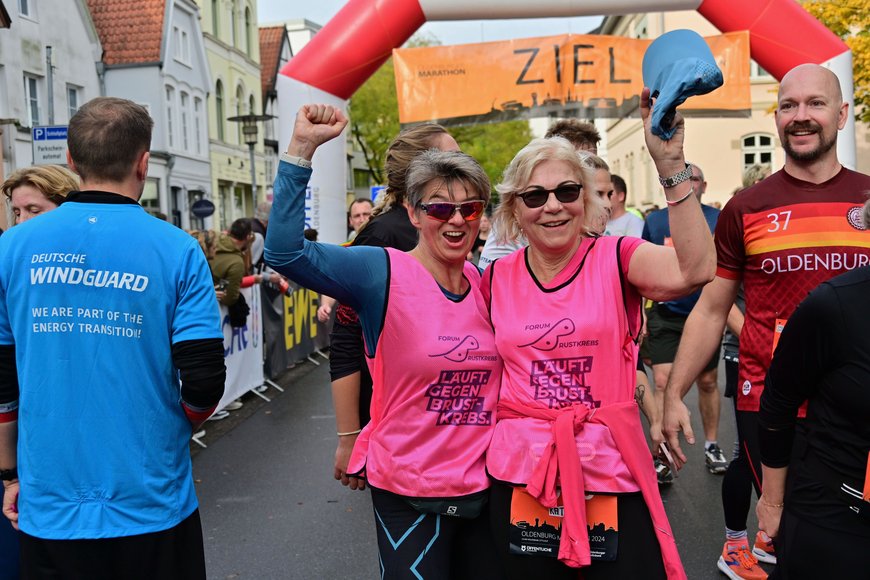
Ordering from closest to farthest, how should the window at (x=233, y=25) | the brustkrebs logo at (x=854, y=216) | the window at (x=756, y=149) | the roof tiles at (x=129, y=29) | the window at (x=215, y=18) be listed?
the brustkrebs logo at (x=854, y=216) → the roof tiles at (x=129, y=29) → the window at (x=756, y=149) → the window at (x=215, y=18) → the window at (x=233, y=25)

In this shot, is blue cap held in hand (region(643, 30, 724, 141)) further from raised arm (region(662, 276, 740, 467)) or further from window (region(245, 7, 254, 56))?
window (region(245, 7, 254, 56))

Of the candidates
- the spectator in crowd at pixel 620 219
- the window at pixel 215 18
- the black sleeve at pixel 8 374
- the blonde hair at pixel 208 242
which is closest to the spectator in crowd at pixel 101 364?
the black sleeve at pixel 8 374

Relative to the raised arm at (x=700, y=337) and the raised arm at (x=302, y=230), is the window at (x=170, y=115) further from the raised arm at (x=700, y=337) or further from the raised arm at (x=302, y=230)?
the raised arm at (x=302, y=230)

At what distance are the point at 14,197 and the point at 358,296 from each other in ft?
5.72

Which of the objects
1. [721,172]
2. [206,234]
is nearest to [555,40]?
[206,234]

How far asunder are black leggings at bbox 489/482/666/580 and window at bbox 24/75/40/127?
21.3m

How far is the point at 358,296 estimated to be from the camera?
8.15ft

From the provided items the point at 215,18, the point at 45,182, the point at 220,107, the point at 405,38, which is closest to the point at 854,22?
the point at 405,38

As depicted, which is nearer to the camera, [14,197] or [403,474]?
[403,474]

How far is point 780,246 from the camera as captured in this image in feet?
9.91

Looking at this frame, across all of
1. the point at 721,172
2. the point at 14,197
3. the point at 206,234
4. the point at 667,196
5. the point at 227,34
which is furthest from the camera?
the point at 227,34

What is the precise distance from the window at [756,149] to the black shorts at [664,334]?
1125 inches

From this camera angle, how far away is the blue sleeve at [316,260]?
226 cm

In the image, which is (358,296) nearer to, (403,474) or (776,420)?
(403,474)
